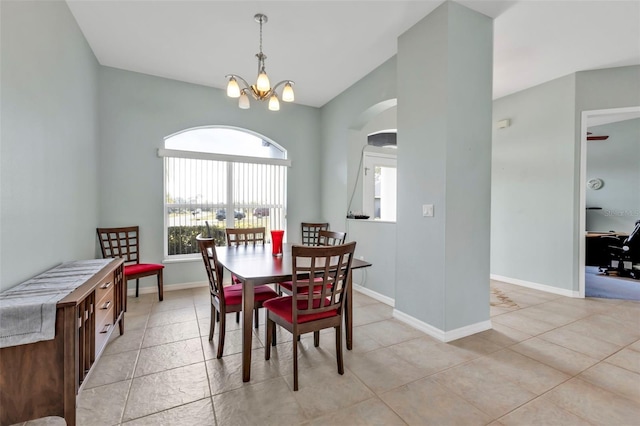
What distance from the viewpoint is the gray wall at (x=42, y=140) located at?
171 cm

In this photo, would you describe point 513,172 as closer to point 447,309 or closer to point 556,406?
point 447,309

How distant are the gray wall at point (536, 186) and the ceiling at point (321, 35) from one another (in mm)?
432

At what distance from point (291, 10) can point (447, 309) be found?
3135mm

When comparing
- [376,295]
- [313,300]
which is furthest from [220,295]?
[376,295]

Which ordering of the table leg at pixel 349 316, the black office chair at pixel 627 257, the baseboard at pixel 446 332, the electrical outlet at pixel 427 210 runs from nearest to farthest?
the table leg at pixel 349 316 < the baseboard at pixel 446 332 < the electrical outlet at pixel 427 210 < the black office chair at pixel 627 257

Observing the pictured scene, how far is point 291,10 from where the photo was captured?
8.58ft

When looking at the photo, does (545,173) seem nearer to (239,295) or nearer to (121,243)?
(239,295)

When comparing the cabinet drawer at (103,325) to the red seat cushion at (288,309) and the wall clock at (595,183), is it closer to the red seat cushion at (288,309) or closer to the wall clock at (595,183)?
the red seat cushion at (288,309)

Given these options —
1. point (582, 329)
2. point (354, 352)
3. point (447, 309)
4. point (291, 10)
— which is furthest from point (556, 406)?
point (291, 10)

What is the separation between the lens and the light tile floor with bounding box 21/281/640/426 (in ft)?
5.28

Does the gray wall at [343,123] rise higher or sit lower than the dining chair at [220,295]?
higher

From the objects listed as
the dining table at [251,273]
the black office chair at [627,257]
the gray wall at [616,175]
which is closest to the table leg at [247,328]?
the dining table at [251,273]

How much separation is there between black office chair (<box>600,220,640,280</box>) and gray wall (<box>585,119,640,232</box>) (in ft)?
3.91

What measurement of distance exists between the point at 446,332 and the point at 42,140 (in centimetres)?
368
